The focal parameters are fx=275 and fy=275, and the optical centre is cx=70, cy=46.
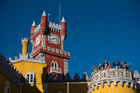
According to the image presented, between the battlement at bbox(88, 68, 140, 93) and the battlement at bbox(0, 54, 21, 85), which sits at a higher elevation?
the battlement at bbox(0, 54, 21, 85)

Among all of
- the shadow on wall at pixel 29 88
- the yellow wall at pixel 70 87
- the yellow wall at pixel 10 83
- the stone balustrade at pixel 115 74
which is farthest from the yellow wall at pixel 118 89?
the shadow on wall at pixel 29 88

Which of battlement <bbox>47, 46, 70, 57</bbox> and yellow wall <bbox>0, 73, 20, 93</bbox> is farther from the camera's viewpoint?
battlement <bbox>47, 46, 70, 57</bbox>

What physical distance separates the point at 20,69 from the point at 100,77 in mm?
11988

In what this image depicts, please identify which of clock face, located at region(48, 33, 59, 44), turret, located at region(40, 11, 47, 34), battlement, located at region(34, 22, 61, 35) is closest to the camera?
turret, located at region(40, 11, 47, 34)

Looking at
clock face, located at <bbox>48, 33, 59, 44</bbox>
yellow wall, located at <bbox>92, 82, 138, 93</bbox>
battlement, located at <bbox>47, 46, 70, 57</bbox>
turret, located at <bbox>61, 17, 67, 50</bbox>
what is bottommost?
yellow wall, located at <bbox>92, 82, 138, 93</bbox>

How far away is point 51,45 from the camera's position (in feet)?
151

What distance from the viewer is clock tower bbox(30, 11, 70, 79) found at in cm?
4366

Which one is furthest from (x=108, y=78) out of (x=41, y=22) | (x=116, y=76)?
(x=41, y=22)

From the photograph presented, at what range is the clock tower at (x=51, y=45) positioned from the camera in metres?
43.7

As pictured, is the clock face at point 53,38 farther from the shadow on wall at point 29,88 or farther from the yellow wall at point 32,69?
the shadow on wall at point 29,88

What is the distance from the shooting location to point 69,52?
46.3 metres

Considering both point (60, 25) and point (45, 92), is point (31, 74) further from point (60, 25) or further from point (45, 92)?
point (60, 25)

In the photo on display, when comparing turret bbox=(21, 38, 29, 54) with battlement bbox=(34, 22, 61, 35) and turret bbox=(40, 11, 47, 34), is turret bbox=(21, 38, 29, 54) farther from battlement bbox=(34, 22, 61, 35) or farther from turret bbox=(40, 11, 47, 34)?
battlement bbox=(34, 22, 61, 35)

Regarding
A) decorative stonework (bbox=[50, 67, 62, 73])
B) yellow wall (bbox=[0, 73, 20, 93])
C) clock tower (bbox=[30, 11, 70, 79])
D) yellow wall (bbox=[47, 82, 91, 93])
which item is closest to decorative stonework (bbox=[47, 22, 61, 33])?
clock tower (bbox=[30, 11, 70, 79])
